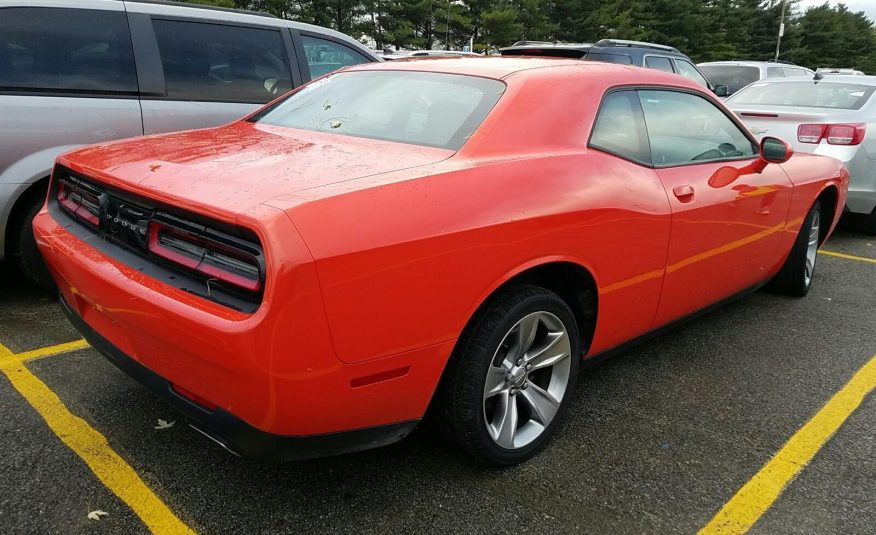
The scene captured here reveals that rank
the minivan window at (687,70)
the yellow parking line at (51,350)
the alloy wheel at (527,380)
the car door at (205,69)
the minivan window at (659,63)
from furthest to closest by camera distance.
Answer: the minivan window at (687,70) < the minivan window at (659,63) < the car door at (205,69) < the yellow parking line at (51,350) < the alloy wheel at (527,380)

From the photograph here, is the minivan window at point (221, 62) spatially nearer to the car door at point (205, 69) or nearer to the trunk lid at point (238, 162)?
the car door at point (205, 69)

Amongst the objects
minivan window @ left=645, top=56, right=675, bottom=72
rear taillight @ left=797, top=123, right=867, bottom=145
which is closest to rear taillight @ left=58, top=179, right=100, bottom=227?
rear taillight @ left=797, top=123, right=867, bottom=145

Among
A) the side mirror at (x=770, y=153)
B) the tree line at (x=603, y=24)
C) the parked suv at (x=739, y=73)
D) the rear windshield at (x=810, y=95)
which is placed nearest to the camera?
the side mirror at (x=770, y=153)

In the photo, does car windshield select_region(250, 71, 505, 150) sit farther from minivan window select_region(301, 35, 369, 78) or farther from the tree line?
the tree line

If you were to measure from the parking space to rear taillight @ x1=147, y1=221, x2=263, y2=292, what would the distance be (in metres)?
0.84

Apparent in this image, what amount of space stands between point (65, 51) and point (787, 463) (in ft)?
14.0

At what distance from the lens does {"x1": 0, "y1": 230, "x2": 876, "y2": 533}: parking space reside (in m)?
2.18

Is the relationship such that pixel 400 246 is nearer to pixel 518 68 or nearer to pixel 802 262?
pixel 518 68

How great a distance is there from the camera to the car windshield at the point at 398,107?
→ 2.56m

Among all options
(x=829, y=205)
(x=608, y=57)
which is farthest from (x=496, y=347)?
(x=608, y=57)

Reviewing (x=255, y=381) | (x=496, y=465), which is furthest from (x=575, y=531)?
(x=255, y=381)

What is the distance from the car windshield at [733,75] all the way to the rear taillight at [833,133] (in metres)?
7.01

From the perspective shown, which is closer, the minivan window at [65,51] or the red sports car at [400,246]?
the red sports car at [400,246]

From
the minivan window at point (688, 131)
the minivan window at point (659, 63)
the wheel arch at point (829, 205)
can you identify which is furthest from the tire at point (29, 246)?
the minivan window at point (659, 63)
